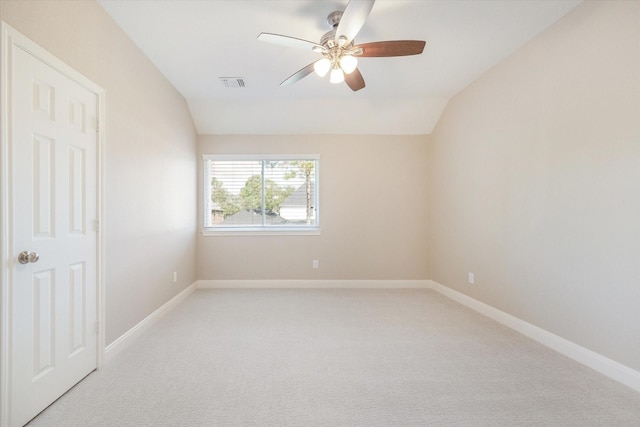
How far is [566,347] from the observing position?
238 centimetres

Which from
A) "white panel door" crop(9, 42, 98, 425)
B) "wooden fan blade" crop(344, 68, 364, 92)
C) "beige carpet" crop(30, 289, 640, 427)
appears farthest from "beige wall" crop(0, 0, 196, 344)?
"wooden fan blade" crop(344, 68, 364, 92)

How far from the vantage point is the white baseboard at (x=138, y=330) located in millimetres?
2316

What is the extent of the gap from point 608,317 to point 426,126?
3172 millimetres

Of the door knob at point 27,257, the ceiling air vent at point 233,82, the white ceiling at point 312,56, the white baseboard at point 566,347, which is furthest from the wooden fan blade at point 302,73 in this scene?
the white baseboard at point 566,347

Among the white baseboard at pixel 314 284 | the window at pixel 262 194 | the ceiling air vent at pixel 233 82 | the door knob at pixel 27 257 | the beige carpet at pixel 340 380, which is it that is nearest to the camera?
the door knob at pixel 27 257

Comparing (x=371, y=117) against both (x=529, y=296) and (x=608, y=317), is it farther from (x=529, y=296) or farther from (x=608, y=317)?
(x=608, y=317)

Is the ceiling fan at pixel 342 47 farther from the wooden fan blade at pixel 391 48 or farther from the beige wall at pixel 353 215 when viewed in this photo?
the beige wall at pixel 353 215

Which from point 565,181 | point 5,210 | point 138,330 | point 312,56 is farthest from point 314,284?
point 5,210

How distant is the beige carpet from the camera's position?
1.68 m

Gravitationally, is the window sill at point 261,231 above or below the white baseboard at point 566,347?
above

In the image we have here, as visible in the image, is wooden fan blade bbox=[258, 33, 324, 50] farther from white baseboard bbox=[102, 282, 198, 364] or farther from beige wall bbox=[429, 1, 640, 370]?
white baseboard bbox=[102, 282, 198, 364]

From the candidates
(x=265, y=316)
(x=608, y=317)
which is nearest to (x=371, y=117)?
(x=265, y=316)

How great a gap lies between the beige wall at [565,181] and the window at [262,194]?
232 cm

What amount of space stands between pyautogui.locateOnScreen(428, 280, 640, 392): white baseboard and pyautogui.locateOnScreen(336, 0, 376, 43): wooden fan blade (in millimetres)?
2901
